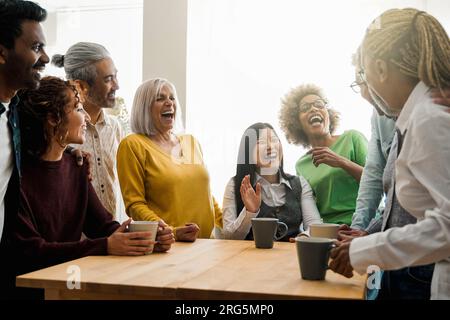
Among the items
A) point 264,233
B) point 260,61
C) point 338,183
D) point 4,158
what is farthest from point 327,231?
point 260,61

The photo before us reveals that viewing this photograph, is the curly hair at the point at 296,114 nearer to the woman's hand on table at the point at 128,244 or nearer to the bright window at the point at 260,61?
the bright window at the point at 260,61

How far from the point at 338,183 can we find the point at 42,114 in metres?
1.42

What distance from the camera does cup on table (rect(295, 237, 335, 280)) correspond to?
1.26 metres

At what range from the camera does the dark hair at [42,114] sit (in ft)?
5.82

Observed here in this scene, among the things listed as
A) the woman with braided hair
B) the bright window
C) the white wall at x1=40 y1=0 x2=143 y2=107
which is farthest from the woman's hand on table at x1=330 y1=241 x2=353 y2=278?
the white wall at x1=40 y1=0 x2=143 y2=107

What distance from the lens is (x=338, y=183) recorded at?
8.15 feet

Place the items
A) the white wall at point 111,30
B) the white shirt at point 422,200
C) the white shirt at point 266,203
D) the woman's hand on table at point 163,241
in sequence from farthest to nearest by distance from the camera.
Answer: the white wall at point 111,30
the white shirt at point 266,203
the woman's hand on table at point 163,241
the white shirt at point 422,200

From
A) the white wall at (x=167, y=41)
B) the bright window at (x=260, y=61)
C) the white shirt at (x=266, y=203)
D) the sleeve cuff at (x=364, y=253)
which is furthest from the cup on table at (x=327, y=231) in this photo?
the white wall at (x=167, y=41)

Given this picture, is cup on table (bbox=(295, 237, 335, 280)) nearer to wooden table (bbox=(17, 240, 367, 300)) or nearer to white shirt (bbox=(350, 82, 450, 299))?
wooden table (bbox=(17, 240, 367, 300))

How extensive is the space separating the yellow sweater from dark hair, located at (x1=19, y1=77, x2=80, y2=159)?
43cm

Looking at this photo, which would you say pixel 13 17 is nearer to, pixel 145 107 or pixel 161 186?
pixel 145 107

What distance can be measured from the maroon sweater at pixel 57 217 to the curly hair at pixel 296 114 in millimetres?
1364
